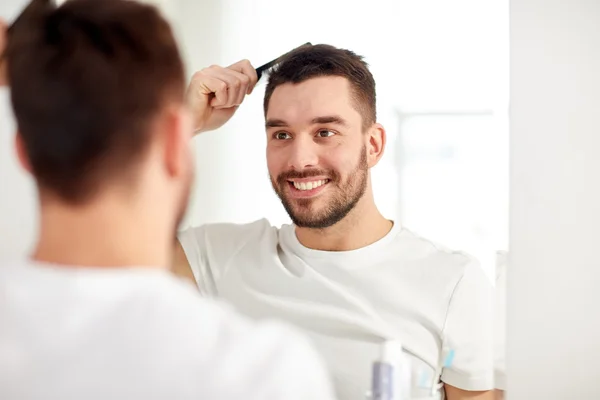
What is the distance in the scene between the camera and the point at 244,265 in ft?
3.50

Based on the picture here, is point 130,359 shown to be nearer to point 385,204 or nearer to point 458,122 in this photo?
point 385,204

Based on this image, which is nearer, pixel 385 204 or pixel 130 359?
pixel 130 359

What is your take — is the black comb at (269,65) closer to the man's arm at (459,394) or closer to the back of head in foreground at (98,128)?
the back of head in foreground at (98,128)

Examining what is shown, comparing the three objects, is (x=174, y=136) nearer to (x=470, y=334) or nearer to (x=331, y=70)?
(x=331, y=70)

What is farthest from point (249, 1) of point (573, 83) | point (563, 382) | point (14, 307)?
point (563, 382)

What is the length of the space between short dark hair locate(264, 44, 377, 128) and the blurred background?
2 centimetres

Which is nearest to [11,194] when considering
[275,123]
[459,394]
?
[275,123]

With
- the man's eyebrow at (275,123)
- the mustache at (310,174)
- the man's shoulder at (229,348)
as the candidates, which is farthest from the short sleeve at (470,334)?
the man's shoulder at (229,348)

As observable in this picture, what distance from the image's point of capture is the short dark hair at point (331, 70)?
3.45 feet

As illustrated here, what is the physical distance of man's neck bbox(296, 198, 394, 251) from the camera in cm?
105

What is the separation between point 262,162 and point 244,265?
17cm

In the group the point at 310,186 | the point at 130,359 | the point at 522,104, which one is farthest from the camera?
the point at 522,104

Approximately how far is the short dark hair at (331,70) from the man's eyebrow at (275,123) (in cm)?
2

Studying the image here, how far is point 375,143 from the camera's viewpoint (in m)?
1.06
